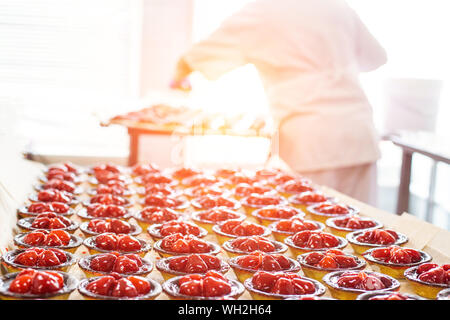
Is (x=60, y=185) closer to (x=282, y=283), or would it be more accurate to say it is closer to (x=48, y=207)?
(x=48, y=207)

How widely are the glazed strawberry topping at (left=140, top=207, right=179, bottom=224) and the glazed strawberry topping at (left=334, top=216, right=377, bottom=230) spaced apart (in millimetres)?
587

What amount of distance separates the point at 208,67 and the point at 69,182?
133 centimetres

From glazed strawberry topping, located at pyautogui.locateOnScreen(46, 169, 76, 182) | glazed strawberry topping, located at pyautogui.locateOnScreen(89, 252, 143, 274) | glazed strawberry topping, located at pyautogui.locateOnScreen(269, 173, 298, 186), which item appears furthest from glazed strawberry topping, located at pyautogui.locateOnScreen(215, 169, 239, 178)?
glazed strawberry topping, located at pyautogui.locateOnScreen(89, 252, 143, 274)

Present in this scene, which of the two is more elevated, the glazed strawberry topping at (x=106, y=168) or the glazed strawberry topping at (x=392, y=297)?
the glazed strawberry topping at (x=392, y=297)

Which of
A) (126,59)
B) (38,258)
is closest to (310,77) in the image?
(38,258)

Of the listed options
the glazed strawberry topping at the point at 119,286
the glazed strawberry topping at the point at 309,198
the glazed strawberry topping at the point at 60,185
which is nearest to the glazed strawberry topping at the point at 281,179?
the glazed strawberry topping at the point at 309,198

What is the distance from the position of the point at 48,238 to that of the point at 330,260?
80 centimetres

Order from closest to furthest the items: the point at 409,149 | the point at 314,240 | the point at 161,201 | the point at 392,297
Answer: the point at 392,297 → the point at 314,240 → the point at 161,201 → the point at 409,149

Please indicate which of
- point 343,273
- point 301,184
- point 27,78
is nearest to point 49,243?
point 343,273

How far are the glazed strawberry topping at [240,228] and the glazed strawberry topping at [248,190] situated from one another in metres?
0.62

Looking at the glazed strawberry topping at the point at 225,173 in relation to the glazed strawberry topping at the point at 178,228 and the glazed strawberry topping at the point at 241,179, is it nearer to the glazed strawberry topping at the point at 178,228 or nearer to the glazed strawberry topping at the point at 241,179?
the glazed strawberry topping at the point at 241,179

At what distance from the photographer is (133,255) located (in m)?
1.64

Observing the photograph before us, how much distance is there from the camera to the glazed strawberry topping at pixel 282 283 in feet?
4.70

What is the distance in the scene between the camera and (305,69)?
3572 mm
